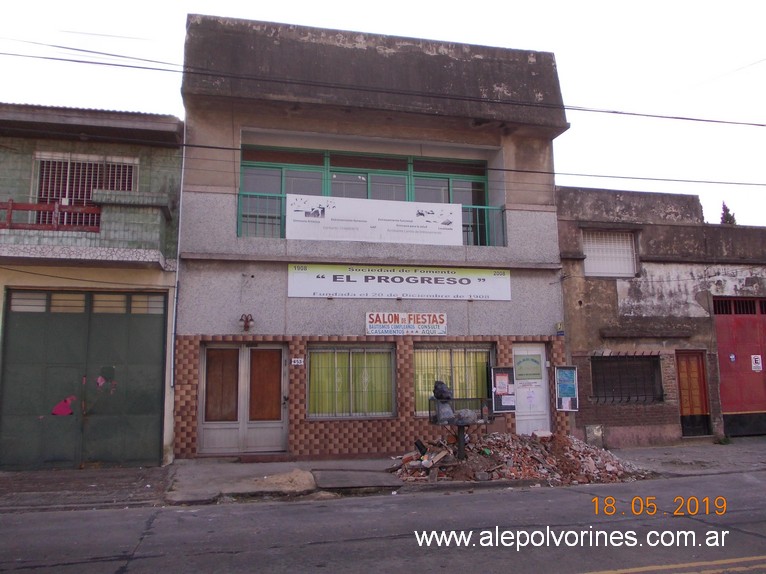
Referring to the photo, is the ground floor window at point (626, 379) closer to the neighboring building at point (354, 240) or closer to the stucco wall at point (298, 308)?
the neighboring building at point (354, 240)

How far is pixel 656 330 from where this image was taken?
15352mm

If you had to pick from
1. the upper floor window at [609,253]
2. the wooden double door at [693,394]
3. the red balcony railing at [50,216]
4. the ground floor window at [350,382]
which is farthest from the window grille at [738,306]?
the red balcony railing at [50,216]

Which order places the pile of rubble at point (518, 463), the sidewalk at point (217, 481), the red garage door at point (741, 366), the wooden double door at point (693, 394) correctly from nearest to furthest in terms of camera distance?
the sidewalk at point (217, 481)
the pile of rubble at point (518, 463)
the wooden double door at point (693, 394)
the red garage door at point (741, 366)

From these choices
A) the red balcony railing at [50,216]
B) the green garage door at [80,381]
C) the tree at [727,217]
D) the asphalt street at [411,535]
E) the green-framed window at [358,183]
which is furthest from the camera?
the tree at [727,217]

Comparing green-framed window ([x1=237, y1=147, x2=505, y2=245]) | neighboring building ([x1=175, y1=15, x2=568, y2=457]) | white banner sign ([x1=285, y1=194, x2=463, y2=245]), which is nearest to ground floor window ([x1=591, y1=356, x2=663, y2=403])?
neighboring building ([x1=175, y1=15, x2=568, y2=457])

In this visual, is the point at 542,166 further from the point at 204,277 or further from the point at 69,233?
the point at 69,233

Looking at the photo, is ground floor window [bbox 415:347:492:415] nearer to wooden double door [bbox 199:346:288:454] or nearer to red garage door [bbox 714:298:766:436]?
wooden double door [bbox 199:346:288:454]

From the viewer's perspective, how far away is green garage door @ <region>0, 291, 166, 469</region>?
1190 cm

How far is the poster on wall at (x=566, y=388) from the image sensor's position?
13656 mm

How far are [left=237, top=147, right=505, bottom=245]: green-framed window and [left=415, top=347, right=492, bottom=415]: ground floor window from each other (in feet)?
9.17

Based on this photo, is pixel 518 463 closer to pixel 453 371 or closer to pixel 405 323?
pixel 453 371

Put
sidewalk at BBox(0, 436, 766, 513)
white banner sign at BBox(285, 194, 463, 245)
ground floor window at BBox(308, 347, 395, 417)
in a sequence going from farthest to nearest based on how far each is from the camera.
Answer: white banner sign at BBox(285, 194, 463, 245) < ground floor window at BBox(308, 347, 395, 417) < sidewalk at BBox(0, 436, 766, 513)

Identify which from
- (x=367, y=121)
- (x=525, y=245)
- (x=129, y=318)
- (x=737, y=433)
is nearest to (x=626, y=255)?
(x=525, y=245)

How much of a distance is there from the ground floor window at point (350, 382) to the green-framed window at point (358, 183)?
10.1ft
